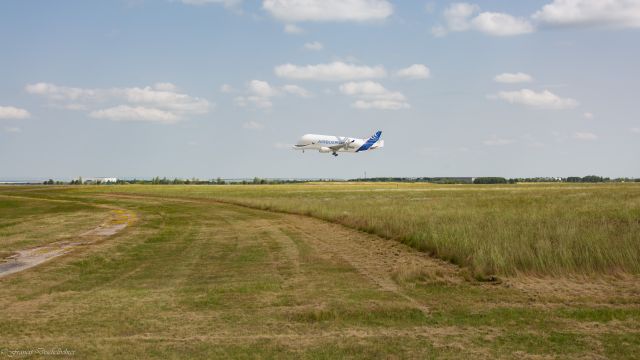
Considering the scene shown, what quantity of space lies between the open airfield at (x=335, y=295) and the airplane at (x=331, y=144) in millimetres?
66178

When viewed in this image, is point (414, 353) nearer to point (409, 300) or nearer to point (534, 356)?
point (534, 356)

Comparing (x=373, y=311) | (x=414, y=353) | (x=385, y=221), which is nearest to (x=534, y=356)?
(x=414, y=353)

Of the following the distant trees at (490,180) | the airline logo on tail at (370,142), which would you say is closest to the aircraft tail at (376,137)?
the airline logo on tail at (370,142)

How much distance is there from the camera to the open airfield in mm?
9195

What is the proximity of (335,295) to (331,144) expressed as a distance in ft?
272

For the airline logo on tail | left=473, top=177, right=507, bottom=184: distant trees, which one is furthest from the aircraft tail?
left=473, top=177, right=507, bottom=184: distant trees

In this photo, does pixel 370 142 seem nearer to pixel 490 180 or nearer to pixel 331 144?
pixel 331 144

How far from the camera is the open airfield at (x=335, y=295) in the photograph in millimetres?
9195

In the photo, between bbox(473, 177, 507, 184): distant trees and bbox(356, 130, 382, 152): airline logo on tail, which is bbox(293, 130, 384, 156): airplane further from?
bbox(473, 177, 507, 184): distant trees

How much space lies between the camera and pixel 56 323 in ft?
33.8

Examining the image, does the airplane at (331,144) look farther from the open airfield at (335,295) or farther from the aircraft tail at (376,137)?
the open airfield at (335,295)

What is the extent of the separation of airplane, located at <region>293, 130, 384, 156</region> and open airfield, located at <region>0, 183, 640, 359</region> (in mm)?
66178

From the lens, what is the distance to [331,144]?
9544cm

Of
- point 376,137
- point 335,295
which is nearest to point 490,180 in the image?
point 376,137
